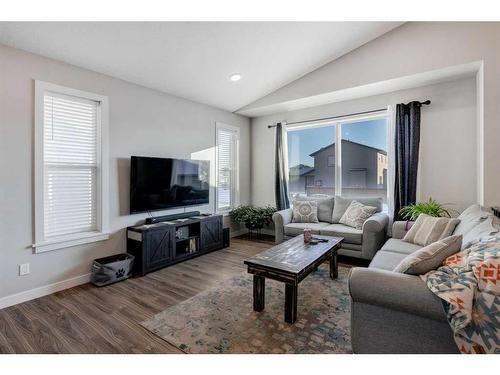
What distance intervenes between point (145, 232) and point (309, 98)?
10.6ft

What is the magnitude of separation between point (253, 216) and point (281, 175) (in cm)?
98

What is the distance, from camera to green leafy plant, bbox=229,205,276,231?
4.84m

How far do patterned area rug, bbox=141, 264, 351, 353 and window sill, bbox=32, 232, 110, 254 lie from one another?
142cm

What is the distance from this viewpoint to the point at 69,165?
2877 millimetres

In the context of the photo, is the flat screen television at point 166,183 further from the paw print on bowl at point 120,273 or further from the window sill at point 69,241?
the paw print on bowl at point 120,273

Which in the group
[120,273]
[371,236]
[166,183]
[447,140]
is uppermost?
[447,140]

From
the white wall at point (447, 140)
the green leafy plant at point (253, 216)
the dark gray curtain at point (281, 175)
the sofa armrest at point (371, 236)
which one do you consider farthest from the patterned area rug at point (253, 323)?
the dark gray curtain at point (281, 175)

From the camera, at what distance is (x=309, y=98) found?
4.18 meters

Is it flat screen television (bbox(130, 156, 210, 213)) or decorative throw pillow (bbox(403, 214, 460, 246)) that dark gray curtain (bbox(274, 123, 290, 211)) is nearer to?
flat screen television (bbox(130, 156, 210, 213))

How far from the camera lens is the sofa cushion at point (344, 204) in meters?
3.95

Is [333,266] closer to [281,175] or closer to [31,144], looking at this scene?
[281,175]

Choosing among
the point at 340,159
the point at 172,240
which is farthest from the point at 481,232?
the point at 172,240

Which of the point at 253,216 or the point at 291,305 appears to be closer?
the point at 291,305
